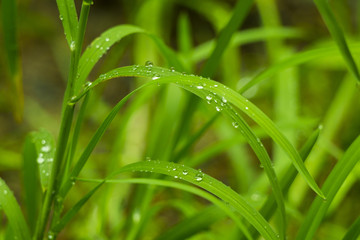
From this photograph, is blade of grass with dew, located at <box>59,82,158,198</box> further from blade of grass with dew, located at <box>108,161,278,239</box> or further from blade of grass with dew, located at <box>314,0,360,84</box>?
blade of grass with dew, located at <box>314,0,360,84</box>

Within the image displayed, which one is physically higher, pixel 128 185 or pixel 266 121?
pixel 128 185

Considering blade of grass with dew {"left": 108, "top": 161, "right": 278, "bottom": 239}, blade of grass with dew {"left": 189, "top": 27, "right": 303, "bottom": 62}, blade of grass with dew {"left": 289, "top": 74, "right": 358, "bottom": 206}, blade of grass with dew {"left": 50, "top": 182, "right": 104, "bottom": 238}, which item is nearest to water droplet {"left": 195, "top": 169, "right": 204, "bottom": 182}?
blade of grass with dew {"left": 108, "top": 161, "right": 278, "bottom": 239}

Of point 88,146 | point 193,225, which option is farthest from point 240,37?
point 88,146

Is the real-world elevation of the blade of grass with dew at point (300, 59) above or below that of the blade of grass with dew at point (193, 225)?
above

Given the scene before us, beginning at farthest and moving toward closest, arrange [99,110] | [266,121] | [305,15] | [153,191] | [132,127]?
[305,15], [99,110], [132,127], [153,191], [266,121]

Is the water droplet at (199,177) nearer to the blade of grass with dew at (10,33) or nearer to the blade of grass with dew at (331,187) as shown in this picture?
the blade of grass with dew at (331,187)

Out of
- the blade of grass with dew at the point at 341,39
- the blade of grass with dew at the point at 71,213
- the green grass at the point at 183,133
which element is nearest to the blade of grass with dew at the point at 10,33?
the green grass at the point at 183,133

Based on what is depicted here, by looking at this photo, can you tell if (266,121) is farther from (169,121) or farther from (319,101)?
(319,101)

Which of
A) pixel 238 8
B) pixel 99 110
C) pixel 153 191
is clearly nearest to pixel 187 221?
pixel 153 191
